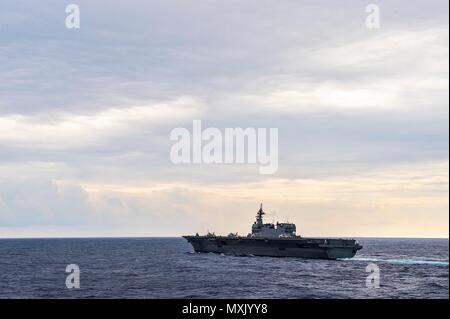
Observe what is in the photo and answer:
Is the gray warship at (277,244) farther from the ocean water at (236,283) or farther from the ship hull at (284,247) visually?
the ocean water at (236,283)

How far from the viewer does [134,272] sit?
76438 millimetres

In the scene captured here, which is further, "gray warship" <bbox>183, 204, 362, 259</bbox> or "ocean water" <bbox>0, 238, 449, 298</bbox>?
"gray warship" <bbox>183, 204, 362, 259</bbox>

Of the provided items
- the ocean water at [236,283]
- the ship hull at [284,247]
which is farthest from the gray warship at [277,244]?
the ocean water at [236,283]

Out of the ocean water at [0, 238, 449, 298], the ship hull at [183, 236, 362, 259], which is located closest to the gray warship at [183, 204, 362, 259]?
the ship hull at [183, 236, 362, 259]

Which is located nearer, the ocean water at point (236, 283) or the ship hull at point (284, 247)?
the ocean water at point (236, 283)

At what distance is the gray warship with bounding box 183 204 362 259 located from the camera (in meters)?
94.6

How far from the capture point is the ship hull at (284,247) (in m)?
94.3

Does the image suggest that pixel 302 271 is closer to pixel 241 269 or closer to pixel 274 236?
pixel 241 269

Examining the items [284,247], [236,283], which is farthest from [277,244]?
[236,283]

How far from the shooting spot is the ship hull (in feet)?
309

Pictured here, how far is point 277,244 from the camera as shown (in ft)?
334

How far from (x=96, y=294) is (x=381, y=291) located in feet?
101

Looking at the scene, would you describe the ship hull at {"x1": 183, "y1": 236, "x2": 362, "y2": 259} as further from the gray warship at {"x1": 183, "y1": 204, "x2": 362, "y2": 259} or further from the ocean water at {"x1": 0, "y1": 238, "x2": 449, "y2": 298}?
the ocean water at {"x1": 0, "y1": 238, "x2": 449, "y2": 298}
